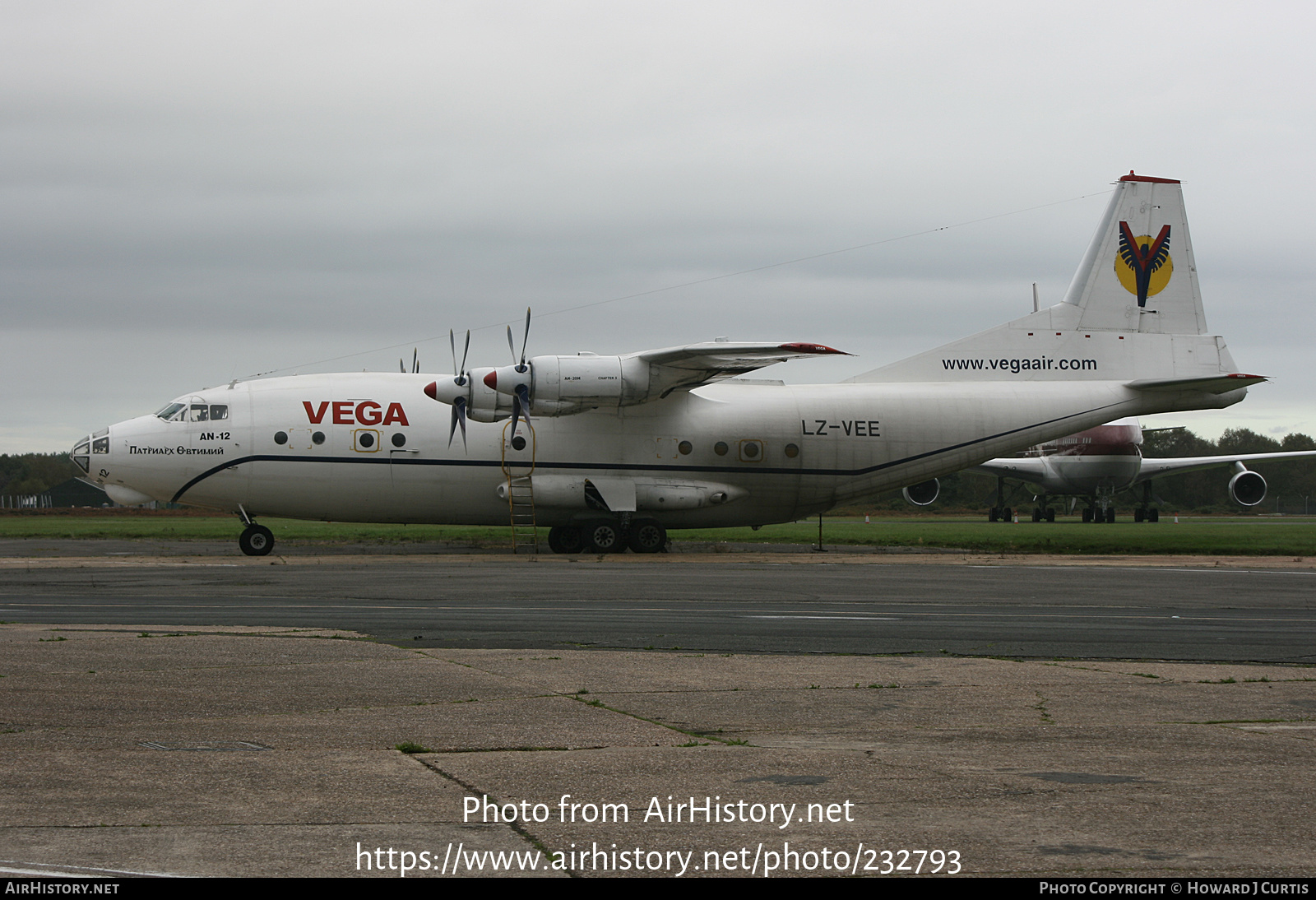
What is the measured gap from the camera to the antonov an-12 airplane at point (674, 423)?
27062 millimetres

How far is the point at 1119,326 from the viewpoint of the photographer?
3100 cm

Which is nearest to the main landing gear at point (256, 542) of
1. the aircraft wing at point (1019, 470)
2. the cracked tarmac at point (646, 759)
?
the cracked tarmac at point (646, 759)

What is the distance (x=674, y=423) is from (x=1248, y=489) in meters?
32.5

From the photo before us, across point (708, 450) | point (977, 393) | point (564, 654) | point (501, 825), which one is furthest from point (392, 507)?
point (501, 825)

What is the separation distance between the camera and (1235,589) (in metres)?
19.3

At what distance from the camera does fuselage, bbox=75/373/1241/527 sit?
27.3 m

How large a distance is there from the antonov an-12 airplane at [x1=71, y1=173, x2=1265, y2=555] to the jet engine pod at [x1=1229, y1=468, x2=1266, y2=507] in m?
20.2

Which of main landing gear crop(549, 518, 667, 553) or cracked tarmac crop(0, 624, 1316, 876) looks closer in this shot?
cracked tarmac crop(0, 624, 1316, 876)

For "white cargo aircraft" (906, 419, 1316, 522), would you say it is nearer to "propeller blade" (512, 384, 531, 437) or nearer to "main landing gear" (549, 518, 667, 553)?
"main landing gear" (549, 518, 667, 553)

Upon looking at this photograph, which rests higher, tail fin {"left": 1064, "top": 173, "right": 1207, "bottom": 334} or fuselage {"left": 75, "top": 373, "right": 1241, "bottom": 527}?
tail fin {"left": 1064, "top": 173, "right": 1207, "bottom": 334}

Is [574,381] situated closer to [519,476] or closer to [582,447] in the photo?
[582,447]

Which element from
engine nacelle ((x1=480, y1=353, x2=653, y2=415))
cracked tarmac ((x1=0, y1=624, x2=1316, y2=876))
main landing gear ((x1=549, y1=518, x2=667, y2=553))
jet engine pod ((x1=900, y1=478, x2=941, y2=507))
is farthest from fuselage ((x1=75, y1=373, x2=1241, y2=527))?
cracked tarmac ((x1=0, y1=624, x2=1316, y2=876))

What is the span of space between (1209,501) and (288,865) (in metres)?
101
